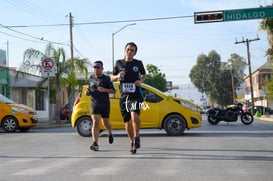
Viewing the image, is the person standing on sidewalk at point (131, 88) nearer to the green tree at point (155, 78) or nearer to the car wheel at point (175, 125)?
the car wheel at point (175, 125)

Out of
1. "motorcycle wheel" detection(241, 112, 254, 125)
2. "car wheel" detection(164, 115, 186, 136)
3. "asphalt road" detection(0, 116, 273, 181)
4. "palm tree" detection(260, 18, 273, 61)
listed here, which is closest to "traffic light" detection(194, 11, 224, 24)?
"motorcycle wheel" detection(241, 112, 254, 125)

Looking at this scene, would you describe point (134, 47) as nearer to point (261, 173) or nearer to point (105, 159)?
point (105, 159)

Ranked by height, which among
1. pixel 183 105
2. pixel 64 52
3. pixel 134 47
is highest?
pixel 64 52

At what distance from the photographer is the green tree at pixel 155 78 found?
9544 cm

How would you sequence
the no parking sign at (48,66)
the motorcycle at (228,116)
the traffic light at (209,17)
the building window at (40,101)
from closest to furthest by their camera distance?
the no parking sign at (48,66), the traffic light at (209,17), the motorcycle at (228,116), the building window at (40,101)

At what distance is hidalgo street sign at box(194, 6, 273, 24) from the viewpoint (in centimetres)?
2372

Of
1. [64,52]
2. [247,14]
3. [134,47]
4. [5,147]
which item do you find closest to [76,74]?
[64,52]

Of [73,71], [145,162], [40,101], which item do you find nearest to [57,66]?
[73,71]

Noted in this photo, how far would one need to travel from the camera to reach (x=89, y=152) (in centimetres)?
988

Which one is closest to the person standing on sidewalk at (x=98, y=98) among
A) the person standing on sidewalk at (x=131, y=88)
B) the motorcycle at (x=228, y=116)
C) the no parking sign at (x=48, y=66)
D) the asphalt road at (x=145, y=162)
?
the asphalt road at (x=145, y=162)

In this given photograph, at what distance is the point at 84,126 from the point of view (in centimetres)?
1487

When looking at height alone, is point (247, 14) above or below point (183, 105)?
above

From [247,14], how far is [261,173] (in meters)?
17.9

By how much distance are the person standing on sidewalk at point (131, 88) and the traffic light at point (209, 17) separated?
48.6 ft
